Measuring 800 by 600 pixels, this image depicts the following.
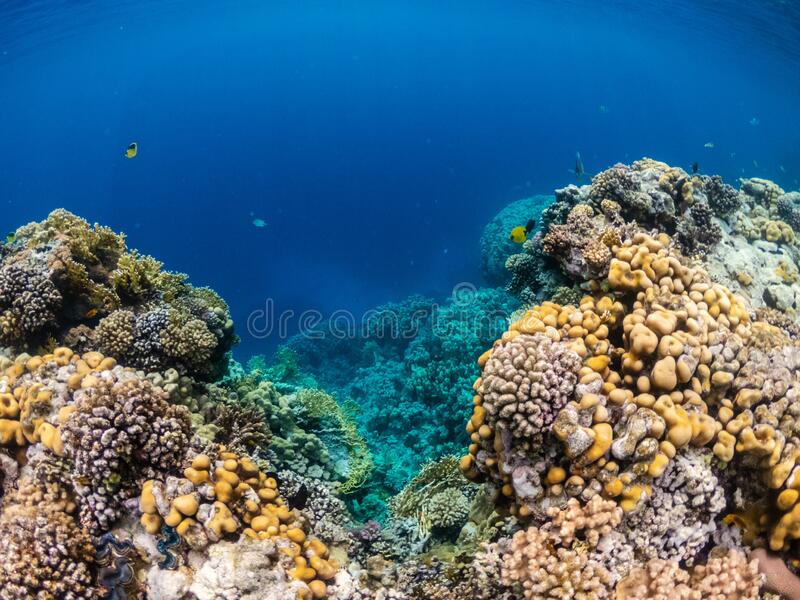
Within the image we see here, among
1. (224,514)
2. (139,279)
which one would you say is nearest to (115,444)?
(224,514)

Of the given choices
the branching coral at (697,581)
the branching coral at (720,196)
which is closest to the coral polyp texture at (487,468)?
the branching coral at (697,581)

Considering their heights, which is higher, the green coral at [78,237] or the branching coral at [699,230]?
the green coral at [78,237]

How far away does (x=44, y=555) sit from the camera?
370 cm

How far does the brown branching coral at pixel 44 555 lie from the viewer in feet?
11.7

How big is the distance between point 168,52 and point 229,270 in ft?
195

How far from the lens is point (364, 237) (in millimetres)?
65625

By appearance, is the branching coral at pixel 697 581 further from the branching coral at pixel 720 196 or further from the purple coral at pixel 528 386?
the branching coral at pixel 720 196

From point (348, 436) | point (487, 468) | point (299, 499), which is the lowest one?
point (487, 468)

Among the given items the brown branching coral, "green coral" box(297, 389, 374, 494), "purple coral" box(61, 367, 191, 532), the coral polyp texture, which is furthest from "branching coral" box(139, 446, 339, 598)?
"green coral" box(297, 389, 374, 494)

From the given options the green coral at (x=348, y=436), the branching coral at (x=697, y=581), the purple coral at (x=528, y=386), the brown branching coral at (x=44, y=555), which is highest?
the green coral at (x=348, y=436)

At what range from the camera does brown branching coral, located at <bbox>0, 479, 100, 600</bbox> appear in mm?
3559

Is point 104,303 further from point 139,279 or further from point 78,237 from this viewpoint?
point 78,237

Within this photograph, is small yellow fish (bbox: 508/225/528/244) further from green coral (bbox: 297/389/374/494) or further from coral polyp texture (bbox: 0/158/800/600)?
green coral (bbox: 297/389/374/494)

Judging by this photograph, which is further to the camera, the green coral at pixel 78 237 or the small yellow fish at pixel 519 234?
the small yellow fish at pixel 519 234
